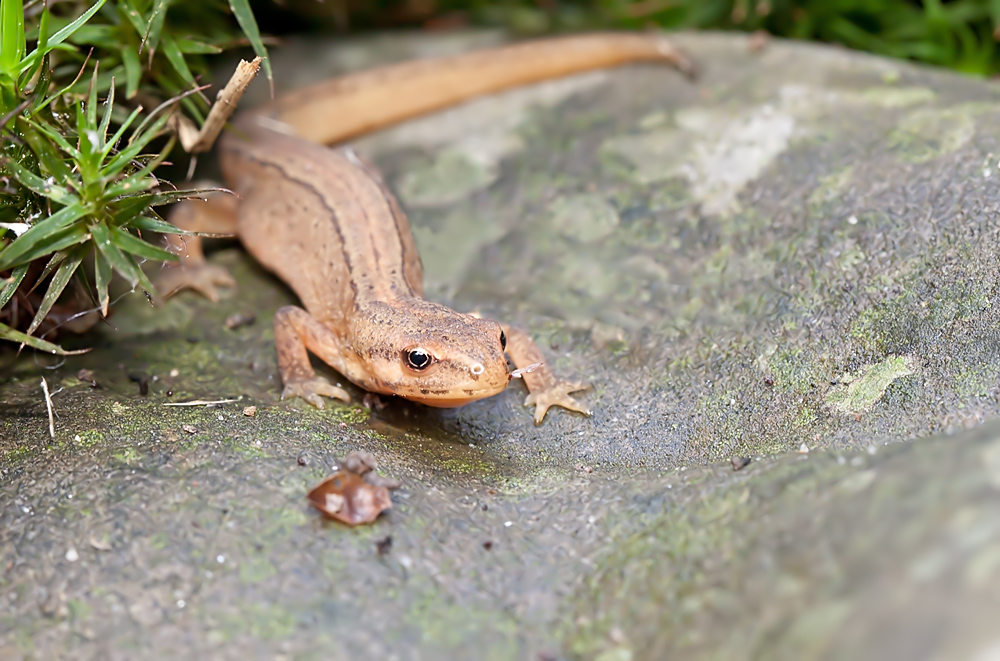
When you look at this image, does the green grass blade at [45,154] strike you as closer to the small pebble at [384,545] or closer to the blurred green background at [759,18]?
the small pebble at [384,545]

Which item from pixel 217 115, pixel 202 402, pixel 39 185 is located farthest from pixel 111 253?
pixel 217 115

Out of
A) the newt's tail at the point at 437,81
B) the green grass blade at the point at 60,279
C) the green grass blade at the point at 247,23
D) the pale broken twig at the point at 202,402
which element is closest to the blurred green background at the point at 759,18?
the newt's tail at the point at 437,81

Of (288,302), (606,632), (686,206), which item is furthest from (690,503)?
(288,302)

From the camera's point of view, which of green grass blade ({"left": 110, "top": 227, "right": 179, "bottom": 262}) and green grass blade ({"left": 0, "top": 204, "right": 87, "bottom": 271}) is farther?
green grass blade ({"left": 110, "top": 227, "right": 179, "bottom": 262})

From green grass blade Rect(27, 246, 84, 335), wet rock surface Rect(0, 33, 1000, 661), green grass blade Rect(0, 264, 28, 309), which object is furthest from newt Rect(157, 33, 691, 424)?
green grass blade Rect(0, 264, 28, 309)

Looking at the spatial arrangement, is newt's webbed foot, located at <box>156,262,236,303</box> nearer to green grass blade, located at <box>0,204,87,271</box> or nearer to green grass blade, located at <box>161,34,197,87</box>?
green grass blade, located at <box>161,34,197,87</box>

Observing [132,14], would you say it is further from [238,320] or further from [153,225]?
[238,320]

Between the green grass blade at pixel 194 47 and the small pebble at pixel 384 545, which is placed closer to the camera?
the small pebble at pixel 384 545
